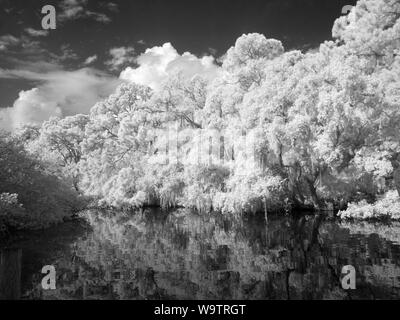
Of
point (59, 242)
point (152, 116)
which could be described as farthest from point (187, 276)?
point (152, 116)

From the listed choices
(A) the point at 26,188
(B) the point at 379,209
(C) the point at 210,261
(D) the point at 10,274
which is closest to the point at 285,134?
(B) the point at 379,209

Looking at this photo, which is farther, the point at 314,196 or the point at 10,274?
the point at 314,196

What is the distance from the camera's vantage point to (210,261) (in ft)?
43.9

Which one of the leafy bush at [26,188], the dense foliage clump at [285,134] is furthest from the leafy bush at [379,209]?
the leafy bush at [26,188]

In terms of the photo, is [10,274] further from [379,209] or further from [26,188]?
[379,209]

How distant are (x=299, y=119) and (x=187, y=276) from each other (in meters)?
13.7

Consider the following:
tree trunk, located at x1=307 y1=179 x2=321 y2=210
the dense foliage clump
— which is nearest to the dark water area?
the dense foliage clump

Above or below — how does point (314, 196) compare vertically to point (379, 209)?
above

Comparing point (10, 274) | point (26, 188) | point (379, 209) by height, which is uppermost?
point (26, 188)

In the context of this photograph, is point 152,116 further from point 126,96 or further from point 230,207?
point 230,207

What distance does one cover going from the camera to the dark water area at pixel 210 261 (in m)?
10.0

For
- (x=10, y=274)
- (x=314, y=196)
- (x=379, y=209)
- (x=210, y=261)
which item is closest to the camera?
(x=10, y=274)

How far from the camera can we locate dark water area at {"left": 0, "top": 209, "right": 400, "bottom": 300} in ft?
33.0

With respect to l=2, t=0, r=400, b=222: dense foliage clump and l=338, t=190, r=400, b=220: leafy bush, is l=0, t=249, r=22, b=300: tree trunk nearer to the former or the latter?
l=2, t=0, r=400, b=222: dense foliage clump
